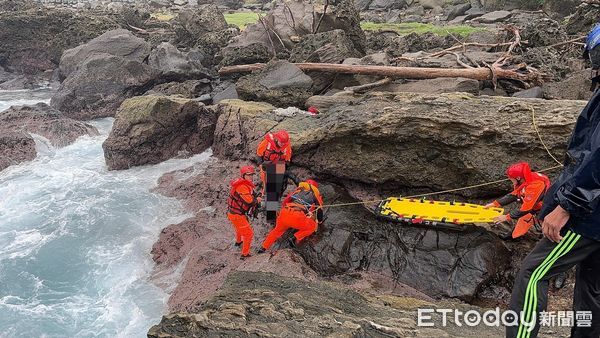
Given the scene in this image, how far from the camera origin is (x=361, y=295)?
17.4 feet

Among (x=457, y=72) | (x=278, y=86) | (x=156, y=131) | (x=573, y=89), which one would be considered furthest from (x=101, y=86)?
(x=573, y=89)

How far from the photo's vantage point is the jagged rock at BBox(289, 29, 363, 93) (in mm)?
13431

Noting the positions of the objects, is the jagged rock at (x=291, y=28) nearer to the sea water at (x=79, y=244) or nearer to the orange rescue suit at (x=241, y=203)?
the sea water at (x=79, y=244)

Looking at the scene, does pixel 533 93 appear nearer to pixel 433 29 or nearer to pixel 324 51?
pixel 324 51

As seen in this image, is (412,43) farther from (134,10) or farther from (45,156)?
(134,10)

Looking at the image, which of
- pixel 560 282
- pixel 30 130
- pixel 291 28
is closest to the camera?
pixel 560 282

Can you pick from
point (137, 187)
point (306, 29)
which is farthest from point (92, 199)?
point (306, 29)

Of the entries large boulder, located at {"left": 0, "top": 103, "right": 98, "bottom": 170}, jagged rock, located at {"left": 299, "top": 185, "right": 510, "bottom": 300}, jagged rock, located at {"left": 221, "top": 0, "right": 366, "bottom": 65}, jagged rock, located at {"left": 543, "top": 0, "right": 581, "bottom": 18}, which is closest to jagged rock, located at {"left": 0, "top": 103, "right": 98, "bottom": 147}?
large boulder, located at {"left": 0, "top": 103, "right": 98, "bottom": 170}

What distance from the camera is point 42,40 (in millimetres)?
25953

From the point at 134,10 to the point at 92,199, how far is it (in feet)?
76.0

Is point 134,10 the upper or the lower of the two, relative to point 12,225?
upper

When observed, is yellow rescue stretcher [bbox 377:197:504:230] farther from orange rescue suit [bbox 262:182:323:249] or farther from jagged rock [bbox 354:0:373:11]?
jagged rock [bbox 354:0:373:11]

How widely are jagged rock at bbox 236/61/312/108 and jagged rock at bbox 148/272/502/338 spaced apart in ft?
25.6
